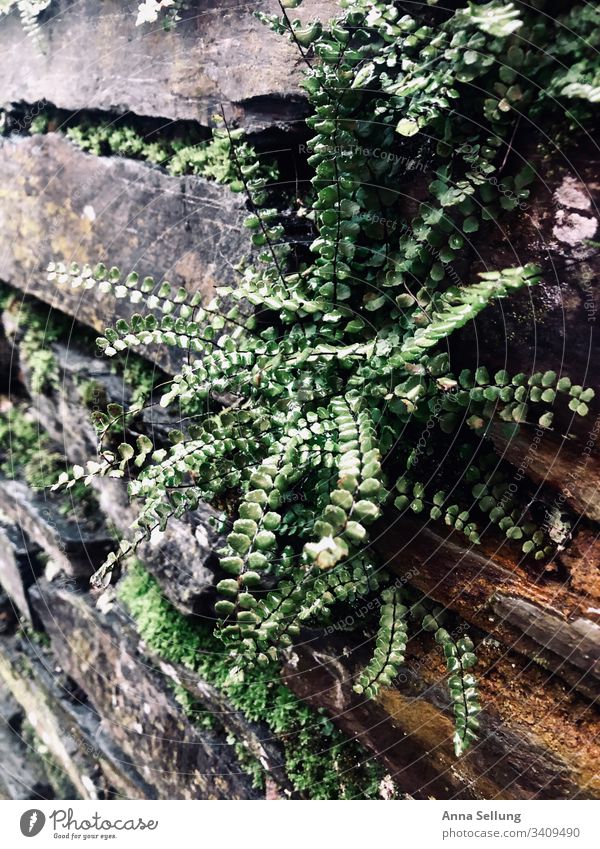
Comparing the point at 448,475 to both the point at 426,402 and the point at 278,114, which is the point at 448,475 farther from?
the point at 278,114

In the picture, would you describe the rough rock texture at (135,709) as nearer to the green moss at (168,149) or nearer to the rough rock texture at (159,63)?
the green moss at (168,149)

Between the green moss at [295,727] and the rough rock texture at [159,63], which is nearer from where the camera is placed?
the rough rock texture at [159,63]

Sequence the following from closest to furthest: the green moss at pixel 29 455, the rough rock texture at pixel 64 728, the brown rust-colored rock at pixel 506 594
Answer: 1. the brown rust-colored rock at pixel 506 594
2. the rough rock texture at pixel 64 728
3. the green moss at pixel 29 455

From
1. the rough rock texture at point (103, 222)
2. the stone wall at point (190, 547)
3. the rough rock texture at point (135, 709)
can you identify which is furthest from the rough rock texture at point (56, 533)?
the rough rock texture at point (103, 222)

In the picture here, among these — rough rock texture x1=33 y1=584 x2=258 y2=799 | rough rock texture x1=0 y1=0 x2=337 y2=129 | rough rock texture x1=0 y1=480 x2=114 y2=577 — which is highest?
rough rock texture x1=0 y1=0 x2=337 y2=129

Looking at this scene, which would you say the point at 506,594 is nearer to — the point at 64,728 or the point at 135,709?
the point at 135,709

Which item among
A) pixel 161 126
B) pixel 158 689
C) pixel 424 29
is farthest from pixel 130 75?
pixel 158 689

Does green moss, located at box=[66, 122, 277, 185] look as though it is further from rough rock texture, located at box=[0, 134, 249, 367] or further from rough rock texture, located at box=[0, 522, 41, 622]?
rough rock texture, located at box=[0, 522, 41, 622]

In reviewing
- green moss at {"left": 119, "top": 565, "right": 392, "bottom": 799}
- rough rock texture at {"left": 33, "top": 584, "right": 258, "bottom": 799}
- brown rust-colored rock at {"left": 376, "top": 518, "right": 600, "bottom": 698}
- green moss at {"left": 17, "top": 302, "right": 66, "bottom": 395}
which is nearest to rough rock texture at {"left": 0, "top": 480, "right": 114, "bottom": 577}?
rough rock texture at {"left": 33, "top": 584, "right": 258, "bottom": 799}
